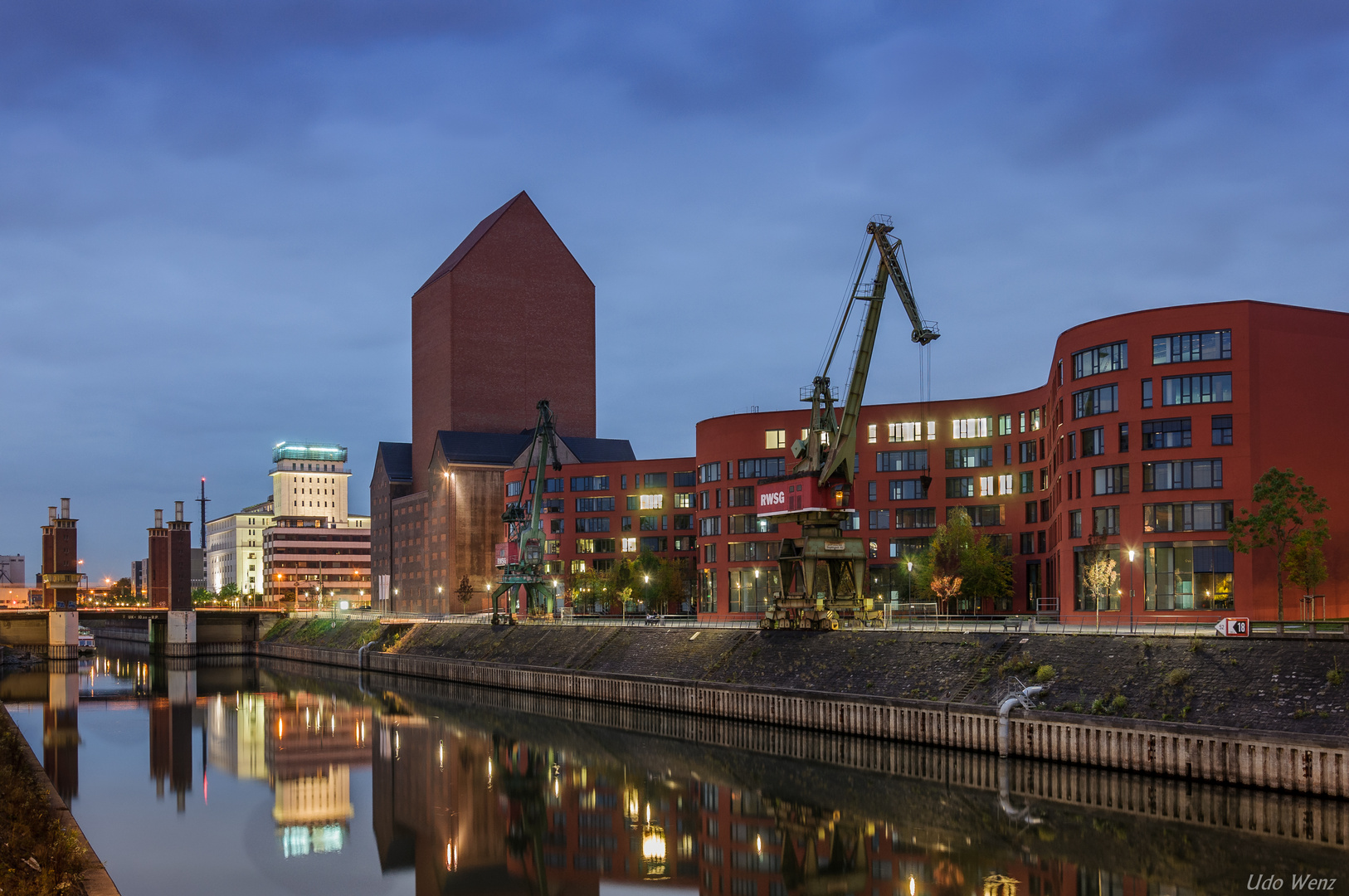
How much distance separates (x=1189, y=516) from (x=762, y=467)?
153 ft

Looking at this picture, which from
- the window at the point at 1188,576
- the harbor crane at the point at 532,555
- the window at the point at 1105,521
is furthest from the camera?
the harbor crane at the point at 532,555

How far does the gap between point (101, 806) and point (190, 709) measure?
133 feet

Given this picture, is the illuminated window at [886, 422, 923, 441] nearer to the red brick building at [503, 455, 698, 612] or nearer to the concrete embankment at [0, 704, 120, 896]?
the red brick building at [503, 455, 698, 612]

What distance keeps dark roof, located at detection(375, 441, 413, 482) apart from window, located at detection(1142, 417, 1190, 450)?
135 metres

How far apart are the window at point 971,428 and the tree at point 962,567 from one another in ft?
32.4

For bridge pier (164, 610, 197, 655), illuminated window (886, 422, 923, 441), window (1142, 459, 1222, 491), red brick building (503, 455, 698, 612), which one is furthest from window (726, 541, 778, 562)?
bridge pier (164, 610, 197, 655)

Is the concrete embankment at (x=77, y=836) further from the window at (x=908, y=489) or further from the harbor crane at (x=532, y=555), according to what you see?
the window at (x=908, y=489)

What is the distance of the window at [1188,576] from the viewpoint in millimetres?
63594

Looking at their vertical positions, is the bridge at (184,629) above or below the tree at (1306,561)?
below

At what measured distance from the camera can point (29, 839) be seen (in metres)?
27.0

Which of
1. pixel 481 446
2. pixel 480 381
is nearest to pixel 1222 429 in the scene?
pixel 481 446

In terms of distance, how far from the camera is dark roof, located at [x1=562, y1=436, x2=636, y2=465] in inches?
6447

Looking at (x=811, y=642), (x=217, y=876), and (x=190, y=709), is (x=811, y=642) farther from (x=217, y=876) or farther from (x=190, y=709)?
(x=190, y=709)

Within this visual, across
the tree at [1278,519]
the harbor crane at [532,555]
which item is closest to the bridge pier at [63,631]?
the harbor crane at [532,555]
